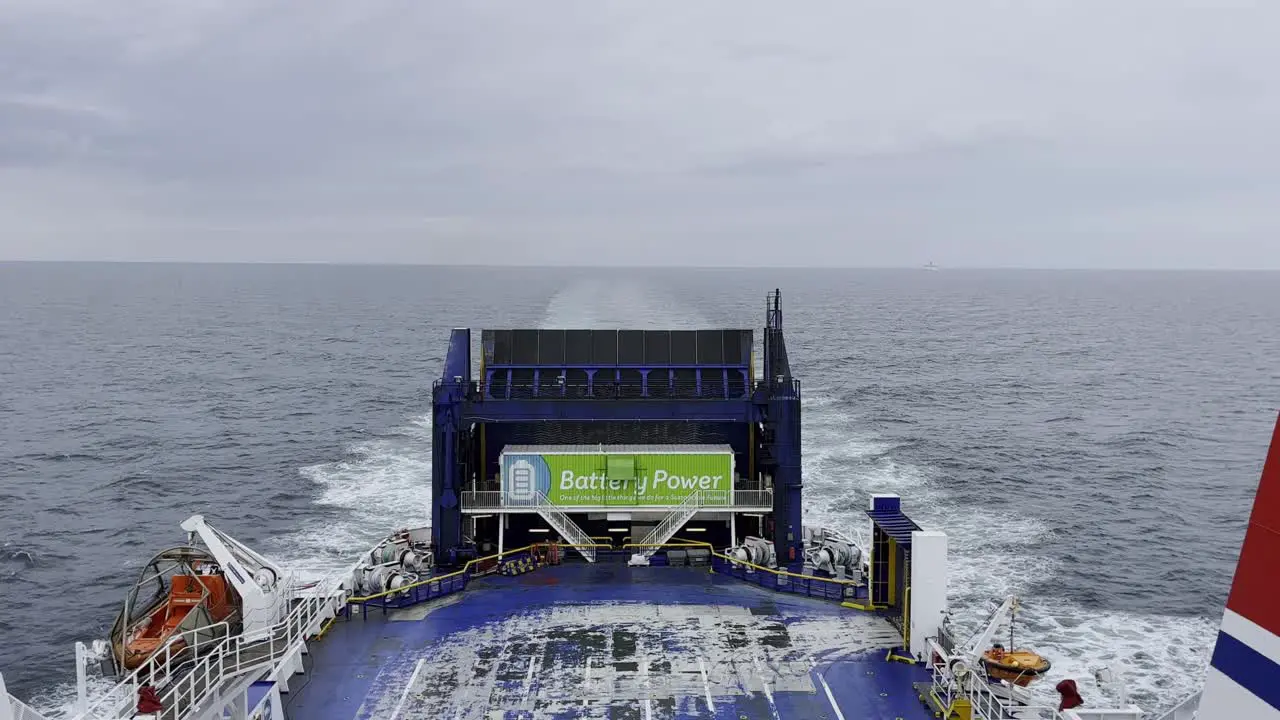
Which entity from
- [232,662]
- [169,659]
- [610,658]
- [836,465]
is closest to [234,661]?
[232,662]

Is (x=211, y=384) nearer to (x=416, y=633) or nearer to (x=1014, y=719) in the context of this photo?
(x=416, y=633)

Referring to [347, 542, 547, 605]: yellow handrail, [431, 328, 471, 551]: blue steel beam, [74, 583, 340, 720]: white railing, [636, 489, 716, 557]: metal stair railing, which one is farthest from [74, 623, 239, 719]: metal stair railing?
[636, 489, 716, 557]: metal stair railing

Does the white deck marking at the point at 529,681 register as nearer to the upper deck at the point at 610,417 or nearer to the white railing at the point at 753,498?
the upper deck at the point at 610,417

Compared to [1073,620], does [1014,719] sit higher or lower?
higher

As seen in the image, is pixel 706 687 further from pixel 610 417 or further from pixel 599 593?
pixel 610 417

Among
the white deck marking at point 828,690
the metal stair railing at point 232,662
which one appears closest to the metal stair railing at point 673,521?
the white deck marking at point 828,690

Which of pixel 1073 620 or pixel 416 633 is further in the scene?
pixel 1073 620

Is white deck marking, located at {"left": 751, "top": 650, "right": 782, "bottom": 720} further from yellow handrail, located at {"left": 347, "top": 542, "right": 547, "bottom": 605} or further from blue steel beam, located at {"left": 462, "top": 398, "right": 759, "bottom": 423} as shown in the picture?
yellow handrail, located at {"left": 347, "top": 542, "right": 547, "bottom": 605}

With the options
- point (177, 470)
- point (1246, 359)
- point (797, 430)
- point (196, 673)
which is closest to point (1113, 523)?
point (797, 430)
